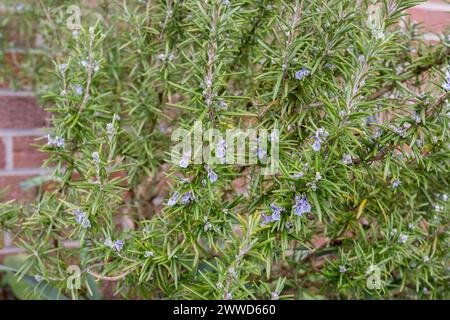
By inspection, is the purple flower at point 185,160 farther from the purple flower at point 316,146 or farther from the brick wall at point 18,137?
the brick wall at point 18,137

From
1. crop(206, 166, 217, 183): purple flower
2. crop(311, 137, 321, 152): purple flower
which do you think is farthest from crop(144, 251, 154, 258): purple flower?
crop(311, 137, 321, 152): purple flower

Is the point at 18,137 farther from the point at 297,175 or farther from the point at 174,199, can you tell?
the point at 297,175

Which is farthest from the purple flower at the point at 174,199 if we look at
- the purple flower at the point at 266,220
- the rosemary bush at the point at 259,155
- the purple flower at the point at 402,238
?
the purple flower at the point at 402,238

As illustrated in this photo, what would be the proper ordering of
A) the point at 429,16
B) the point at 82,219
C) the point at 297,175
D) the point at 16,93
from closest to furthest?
1. the point at 297,175
2. the point at 82,219
3. the point at 16,93
4. the point at 429,16

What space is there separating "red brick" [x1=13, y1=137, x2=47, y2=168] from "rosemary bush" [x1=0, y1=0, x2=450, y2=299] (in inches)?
17.0

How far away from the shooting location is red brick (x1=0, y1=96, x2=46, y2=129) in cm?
127

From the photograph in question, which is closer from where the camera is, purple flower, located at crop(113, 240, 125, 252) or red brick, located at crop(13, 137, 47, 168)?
purple flower, located at crop(113, 240, 125, 252)

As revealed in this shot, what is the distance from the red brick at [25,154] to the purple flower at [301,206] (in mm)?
881

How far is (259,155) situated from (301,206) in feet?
0.28

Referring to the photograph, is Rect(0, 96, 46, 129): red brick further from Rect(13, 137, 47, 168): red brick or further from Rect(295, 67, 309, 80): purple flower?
Rect(295, 67, 309, 80): purple flower

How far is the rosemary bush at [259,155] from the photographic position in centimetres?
63

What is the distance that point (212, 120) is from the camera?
0.64 metres

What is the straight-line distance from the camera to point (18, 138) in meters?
1.29

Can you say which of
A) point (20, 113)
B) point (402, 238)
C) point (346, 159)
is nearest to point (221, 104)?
point (346, 159)
